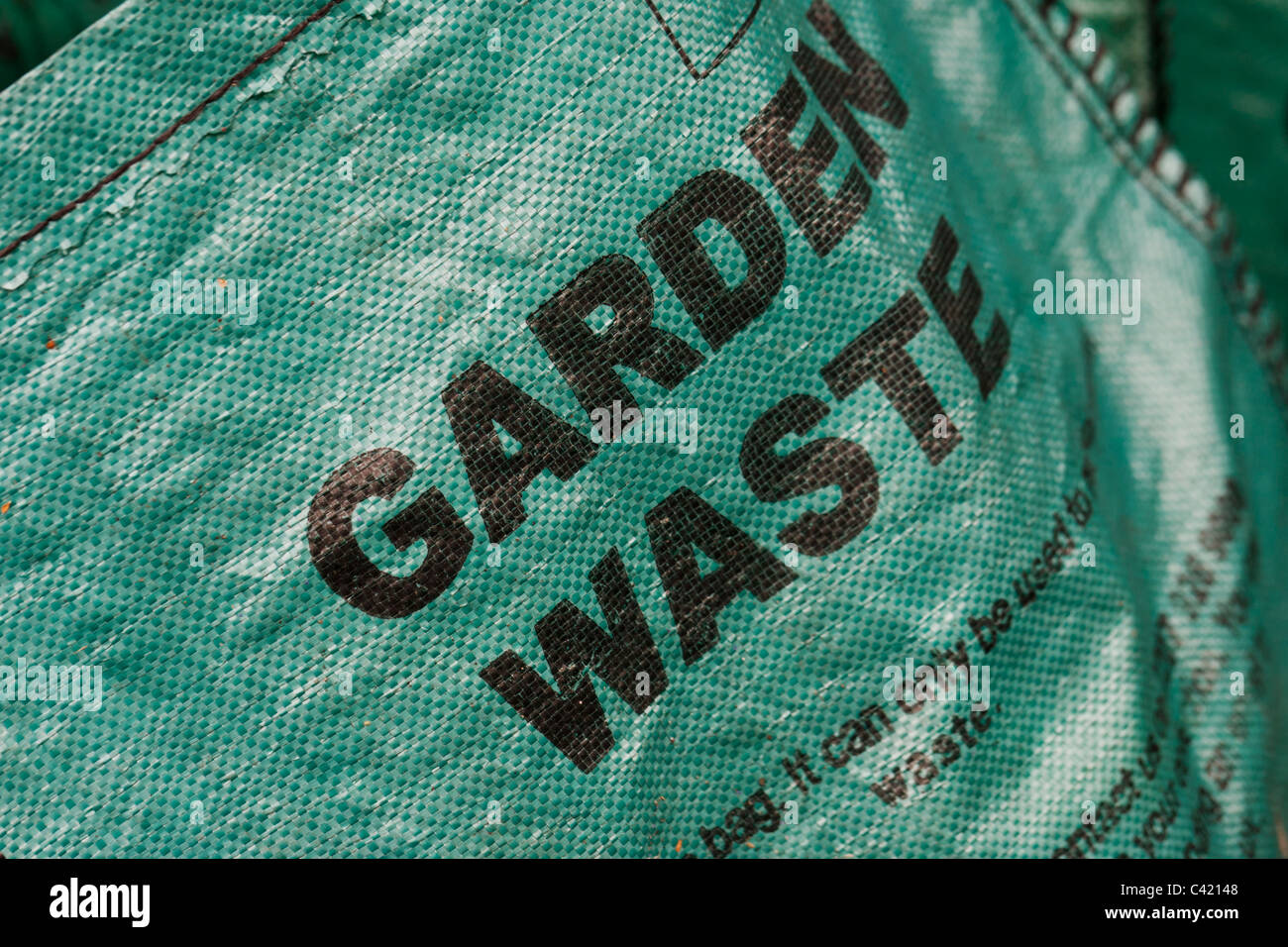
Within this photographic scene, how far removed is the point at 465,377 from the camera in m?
0.57

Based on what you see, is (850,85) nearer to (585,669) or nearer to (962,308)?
(962,308)

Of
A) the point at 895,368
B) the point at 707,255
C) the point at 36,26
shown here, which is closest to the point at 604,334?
the point at 707,255

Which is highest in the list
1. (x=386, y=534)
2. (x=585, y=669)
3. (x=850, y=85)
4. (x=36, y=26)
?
(x=36, y=26)

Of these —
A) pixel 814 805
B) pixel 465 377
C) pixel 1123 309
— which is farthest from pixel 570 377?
pixel 1123 309

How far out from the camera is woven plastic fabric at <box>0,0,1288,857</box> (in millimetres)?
540

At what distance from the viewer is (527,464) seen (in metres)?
0.58

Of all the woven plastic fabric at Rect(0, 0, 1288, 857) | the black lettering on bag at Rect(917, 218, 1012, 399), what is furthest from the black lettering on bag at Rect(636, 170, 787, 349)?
the black lettering on bag at Rect(917, 218, 1012, 399)

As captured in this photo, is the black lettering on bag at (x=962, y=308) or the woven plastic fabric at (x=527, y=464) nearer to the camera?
the woven plastic fabric at (x=527, y=464)

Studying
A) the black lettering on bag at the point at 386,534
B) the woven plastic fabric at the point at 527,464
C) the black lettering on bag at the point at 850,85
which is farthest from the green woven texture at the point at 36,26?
the black lettering on bag at the point at 850,85

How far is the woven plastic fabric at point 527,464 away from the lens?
54 centimetres

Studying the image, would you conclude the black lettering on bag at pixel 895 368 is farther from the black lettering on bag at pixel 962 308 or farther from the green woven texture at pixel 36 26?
the green woven texture at pixel 36 26

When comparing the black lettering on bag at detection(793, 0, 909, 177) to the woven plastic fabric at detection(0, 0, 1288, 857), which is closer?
the woven plastic fabric at detection(0, 0, 1288, 857)

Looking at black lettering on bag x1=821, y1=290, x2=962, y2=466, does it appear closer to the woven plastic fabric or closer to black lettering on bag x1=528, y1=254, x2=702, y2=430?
the woven plastic fabric
